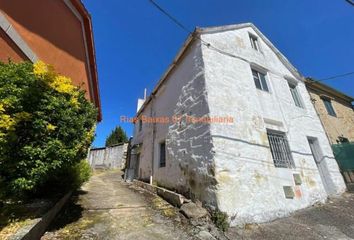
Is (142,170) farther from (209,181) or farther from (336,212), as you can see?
(336,212)

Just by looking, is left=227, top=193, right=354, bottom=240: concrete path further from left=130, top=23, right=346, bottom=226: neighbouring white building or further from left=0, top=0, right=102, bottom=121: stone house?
left=0, top=0, right=102, bottom=121: stone house

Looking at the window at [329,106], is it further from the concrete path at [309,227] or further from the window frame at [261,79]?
the concrete path at [309,227]

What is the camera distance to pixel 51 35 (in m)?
6.40

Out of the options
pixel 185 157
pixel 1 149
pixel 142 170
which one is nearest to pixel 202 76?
pixel 185 157

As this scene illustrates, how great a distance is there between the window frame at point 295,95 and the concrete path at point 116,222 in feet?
28.3

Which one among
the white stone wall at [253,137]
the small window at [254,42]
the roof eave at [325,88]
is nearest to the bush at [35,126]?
the white stone wall at [253,137]

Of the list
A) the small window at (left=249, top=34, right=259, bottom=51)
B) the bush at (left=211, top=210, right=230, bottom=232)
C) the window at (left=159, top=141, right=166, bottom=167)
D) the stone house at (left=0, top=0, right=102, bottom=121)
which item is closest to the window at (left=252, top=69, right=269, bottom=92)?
the small window at (left=249, top=34, right=259, bottom=51)

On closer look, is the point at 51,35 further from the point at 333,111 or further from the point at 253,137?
the point at 333,111

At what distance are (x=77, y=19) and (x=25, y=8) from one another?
331 cm

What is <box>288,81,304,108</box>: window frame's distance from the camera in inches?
388

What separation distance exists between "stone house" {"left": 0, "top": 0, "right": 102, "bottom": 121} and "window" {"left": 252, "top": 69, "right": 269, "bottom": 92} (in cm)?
724

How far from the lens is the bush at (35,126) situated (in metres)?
3.01

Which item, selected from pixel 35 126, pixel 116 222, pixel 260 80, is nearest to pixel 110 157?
pixel 116 222

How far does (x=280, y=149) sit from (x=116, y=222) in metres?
6.39
